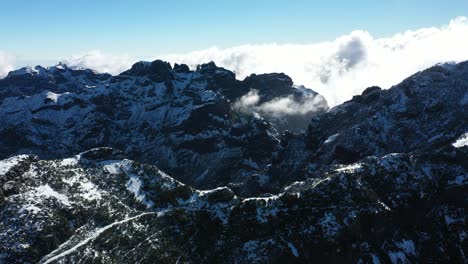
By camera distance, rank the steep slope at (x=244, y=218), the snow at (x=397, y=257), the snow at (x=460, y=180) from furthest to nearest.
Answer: the snow at (x=460, y=180)
the steep slope at (x=244, y=218)
the snow at (x=397, y=257)

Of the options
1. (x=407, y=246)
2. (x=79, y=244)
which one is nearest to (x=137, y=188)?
(x=79, y=244)

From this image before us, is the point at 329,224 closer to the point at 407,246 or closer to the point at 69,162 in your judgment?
the point at 407,246

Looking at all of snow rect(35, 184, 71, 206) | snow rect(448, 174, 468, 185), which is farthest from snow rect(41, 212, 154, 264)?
snow rect(448, 174, 468, 185)

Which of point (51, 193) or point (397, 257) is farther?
point (51, 193)

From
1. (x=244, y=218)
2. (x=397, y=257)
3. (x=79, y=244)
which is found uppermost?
Answer: (x=244, y=218)

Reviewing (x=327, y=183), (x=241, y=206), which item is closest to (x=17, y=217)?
(x=241, y=206)

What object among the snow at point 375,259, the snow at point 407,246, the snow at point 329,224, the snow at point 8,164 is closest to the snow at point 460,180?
the snow at point 407,246

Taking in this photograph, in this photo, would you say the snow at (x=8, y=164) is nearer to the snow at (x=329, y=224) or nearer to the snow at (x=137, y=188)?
the snow at (x=137, y=188)

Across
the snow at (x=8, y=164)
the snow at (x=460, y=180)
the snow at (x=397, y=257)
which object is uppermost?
the snow at (x=8, y=164)

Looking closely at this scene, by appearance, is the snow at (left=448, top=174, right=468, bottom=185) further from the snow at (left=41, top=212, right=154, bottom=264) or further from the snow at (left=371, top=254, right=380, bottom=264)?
the snow at (left=41, top=212, right=154, bottom=264)
